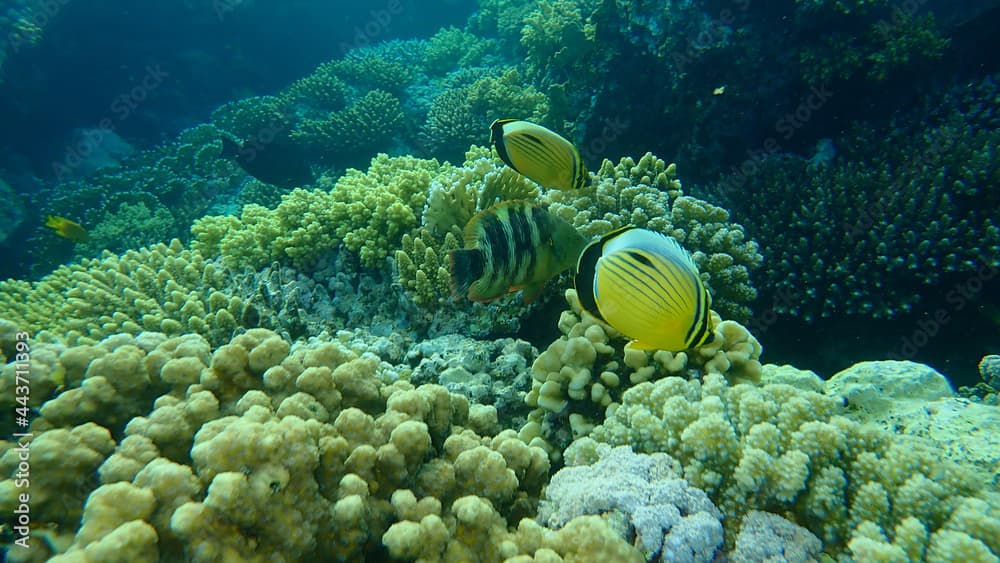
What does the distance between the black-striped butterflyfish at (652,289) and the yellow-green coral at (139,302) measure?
3.25 meters

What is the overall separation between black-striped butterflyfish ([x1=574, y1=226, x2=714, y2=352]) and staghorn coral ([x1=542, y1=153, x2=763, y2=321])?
2082 mm

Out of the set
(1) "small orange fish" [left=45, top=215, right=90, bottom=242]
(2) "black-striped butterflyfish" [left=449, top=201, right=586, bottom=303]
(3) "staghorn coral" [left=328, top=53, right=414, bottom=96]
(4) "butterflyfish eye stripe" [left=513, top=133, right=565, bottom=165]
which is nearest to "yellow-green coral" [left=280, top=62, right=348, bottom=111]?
(3) "staghorn coral" [left=328, top=53, right=414, bottom=96]

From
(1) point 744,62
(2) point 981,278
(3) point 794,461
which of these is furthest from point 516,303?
(1) point 744,62

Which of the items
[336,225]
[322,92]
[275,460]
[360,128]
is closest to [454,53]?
[322,92]

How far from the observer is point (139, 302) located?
4238 millimetres

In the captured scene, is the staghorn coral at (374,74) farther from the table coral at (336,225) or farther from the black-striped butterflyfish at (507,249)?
the black-striped butterflyfish at (507,249)

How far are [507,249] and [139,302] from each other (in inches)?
147

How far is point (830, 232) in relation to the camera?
4.89 metres

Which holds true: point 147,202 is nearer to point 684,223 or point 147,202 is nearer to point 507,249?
point 507,249

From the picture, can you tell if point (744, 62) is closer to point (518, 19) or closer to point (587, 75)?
point (587, 75)

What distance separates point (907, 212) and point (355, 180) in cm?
569

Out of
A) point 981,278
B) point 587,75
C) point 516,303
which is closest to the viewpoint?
point 516,303

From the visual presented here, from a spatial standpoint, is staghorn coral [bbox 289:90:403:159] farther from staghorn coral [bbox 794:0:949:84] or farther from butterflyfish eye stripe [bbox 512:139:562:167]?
butterflyfish eye stripe [bbox 512:139:562:167]

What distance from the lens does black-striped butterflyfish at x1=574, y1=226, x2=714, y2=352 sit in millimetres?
1427
